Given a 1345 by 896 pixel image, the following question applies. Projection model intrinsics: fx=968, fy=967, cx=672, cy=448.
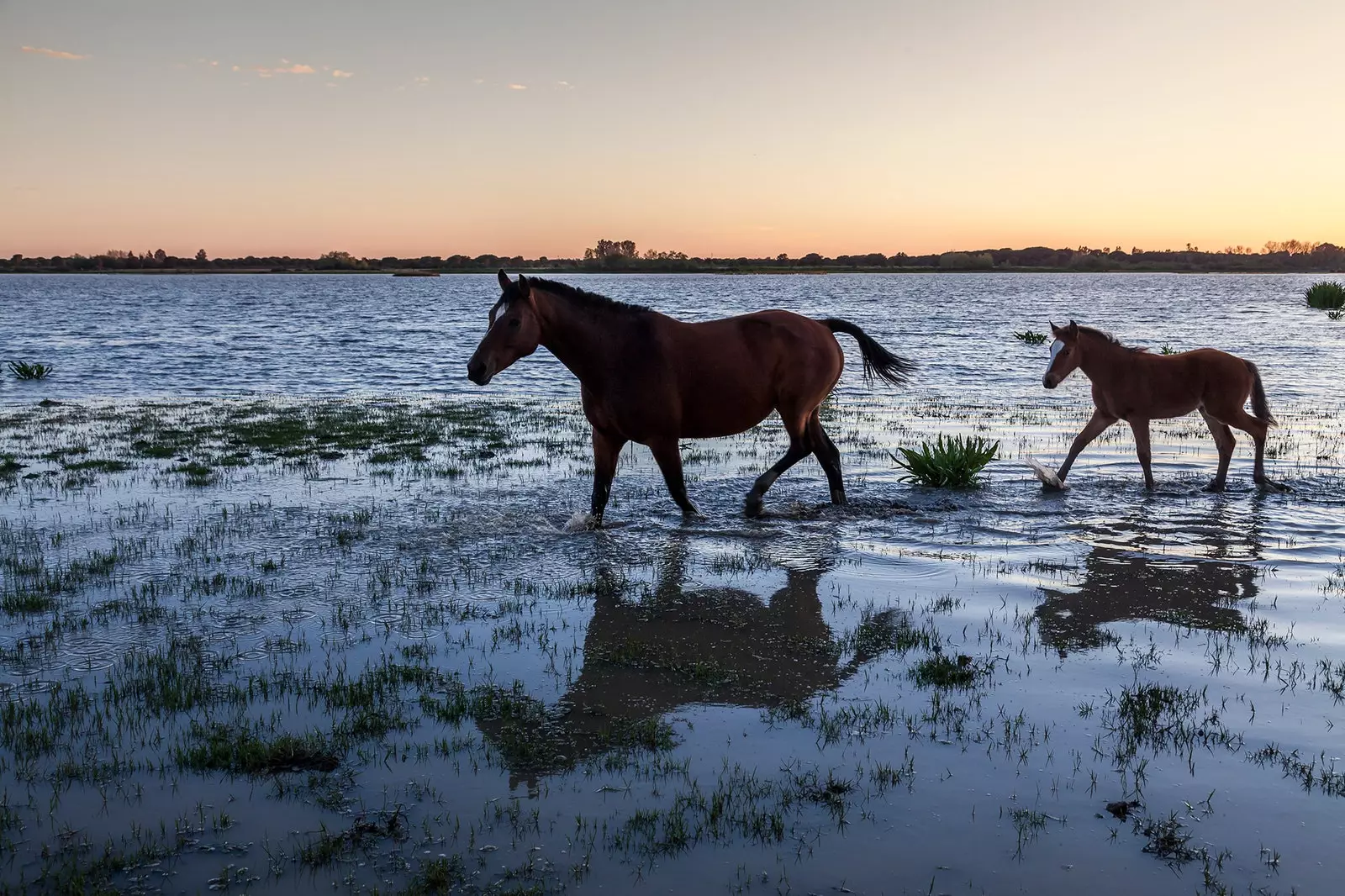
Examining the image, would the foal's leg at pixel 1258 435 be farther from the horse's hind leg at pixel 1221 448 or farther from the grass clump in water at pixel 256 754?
the grass clump in water at pixel 256 754

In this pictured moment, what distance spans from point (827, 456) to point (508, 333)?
3686 millimetres

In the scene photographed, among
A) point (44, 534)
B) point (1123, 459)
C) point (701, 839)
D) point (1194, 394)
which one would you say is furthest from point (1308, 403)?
point (44, 534)

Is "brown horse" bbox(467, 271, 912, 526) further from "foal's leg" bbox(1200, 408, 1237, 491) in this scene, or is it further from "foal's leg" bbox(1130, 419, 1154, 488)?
"foal's leg" bbox(1200, 408, 1237, 491)

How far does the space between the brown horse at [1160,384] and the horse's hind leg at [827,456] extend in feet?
8.45

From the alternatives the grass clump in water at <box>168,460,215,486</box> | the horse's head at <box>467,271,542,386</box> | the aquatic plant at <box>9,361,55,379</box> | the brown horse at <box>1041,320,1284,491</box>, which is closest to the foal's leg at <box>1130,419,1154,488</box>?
the brown horse at <box>1041,320,1284,491</box>

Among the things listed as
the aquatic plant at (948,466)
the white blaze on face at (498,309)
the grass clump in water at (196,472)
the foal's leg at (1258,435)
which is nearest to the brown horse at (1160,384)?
the foal's leg at (1258,435)

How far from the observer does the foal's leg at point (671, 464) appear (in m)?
9.20

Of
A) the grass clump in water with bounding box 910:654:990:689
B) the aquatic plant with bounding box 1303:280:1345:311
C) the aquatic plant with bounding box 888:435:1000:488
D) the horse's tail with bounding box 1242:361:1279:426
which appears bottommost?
the grass clump in water with bounding box 910:654:990:689

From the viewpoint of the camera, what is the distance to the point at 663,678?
18.5ft

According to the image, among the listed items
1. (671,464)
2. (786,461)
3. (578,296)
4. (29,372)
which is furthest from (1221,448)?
(29,372)

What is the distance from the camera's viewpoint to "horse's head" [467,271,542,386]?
328 inches

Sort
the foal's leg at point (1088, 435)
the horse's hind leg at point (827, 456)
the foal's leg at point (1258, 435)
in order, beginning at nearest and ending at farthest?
1. the horse's hind leg at point (827, 456)
2. the foal's leg at point (1258, 435)
3. the foal's leg at point (1088, 435)

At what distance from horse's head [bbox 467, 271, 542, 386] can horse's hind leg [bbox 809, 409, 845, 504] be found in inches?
126

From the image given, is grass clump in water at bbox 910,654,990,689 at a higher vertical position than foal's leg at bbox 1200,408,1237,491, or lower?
lower
